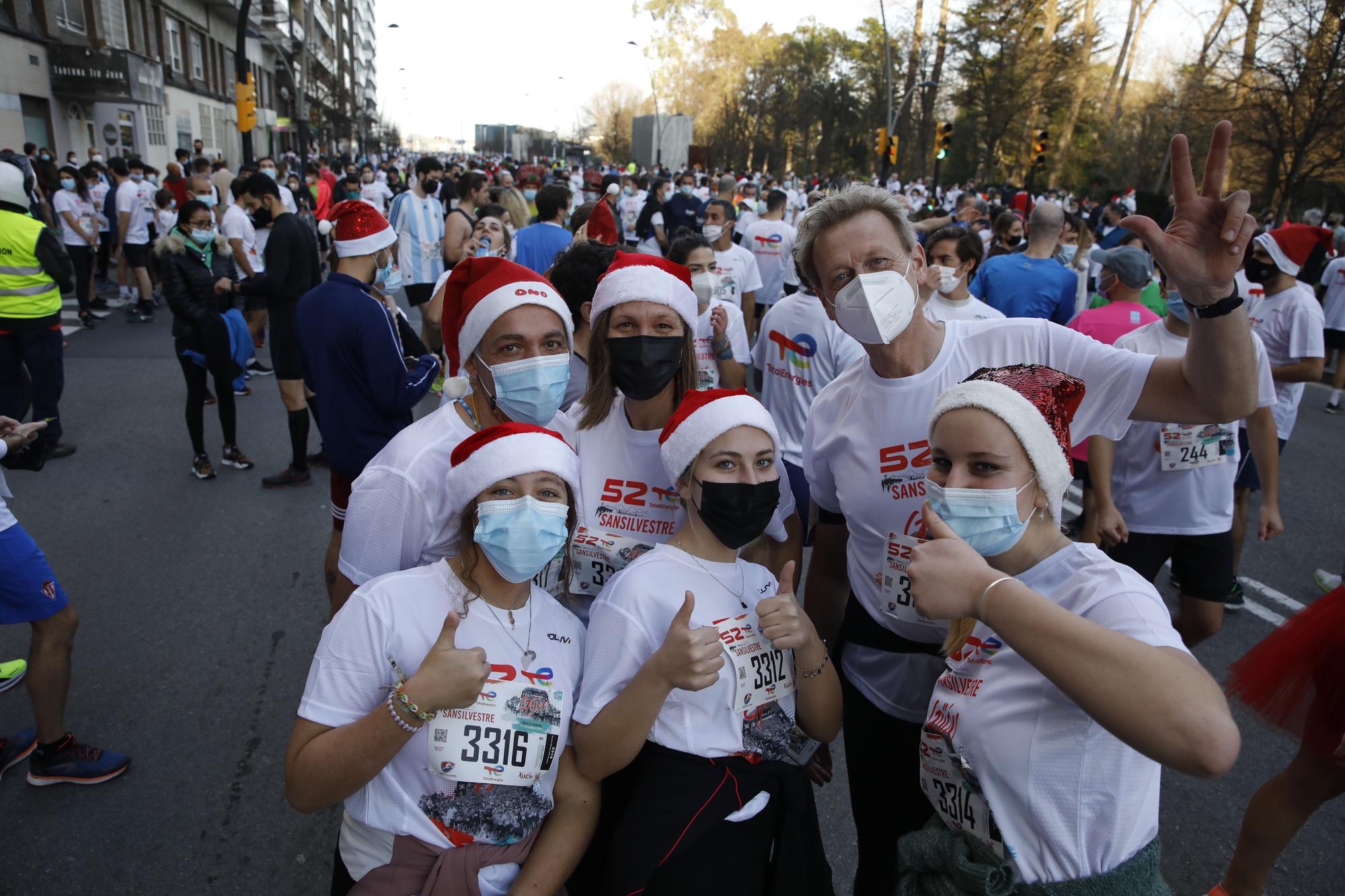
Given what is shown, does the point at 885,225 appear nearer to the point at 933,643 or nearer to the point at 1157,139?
the point at 933,643

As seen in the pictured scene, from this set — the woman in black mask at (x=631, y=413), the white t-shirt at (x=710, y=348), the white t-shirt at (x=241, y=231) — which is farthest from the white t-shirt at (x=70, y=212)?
the woman in black mask at (x=631, y=413)

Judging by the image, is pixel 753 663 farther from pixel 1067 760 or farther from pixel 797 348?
pixel 797 348

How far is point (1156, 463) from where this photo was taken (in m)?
3.71

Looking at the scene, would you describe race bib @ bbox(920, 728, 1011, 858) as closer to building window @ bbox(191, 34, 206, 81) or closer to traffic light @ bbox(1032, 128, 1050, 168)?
traffic light @ bbox(1032, 128, 1050, 168)

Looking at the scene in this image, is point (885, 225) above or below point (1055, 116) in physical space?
below

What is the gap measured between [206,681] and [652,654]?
3211mm

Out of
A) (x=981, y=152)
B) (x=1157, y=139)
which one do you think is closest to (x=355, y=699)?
(x=1157, y=139)

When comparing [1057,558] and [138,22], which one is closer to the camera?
[1057,558]

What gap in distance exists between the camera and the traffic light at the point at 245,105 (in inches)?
693

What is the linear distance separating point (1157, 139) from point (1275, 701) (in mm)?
37501

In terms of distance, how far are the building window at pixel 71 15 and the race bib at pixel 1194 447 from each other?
98.6 ft

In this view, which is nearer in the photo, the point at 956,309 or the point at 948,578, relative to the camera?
the point at 948,578

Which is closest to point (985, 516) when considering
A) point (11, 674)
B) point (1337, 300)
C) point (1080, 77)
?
point (11, 674)

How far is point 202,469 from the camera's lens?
21.6 ft
